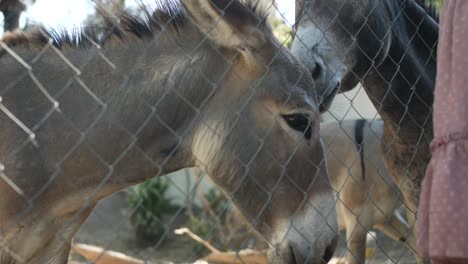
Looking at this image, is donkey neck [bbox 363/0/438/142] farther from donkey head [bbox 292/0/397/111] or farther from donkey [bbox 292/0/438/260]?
donkey head [bbox 292/0/397/111]

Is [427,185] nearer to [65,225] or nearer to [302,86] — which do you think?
[302,86]

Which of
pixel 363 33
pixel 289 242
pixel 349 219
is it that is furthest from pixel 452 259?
pixel 349 219

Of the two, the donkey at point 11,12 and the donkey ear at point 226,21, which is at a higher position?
the donkey ear at point 226,21

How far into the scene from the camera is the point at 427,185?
1.75m

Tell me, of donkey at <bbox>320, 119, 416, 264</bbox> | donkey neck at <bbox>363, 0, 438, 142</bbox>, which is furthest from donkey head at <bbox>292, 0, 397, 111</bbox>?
donkey at <bbox>320, 119, 416, 264</bbox>

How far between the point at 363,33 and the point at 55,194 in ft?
6.55

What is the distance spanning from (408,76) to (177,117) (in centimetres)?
174

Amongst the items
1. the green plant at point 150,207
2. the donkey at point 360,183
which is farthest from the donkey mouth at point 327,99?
the green plant at point 150,207

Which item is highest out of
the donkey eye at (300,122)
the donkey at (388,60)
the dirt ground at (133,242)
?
the donkey at (388,60)

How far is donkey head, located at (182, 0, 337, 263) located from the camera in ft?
8.20

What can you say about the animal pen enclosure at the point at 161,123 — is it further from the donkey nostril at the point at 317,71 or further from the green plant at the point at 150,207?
the green plant at the point at 150,207

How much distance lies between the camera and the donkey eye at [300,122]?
2562 mm

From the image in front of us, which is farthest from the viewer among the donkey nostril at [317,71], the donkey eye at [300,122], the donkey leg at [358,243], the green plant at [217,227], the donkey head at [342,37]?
the green plant at [217,227]

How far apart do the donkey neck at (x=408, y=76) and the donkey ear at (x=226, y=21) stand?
4.46ft
